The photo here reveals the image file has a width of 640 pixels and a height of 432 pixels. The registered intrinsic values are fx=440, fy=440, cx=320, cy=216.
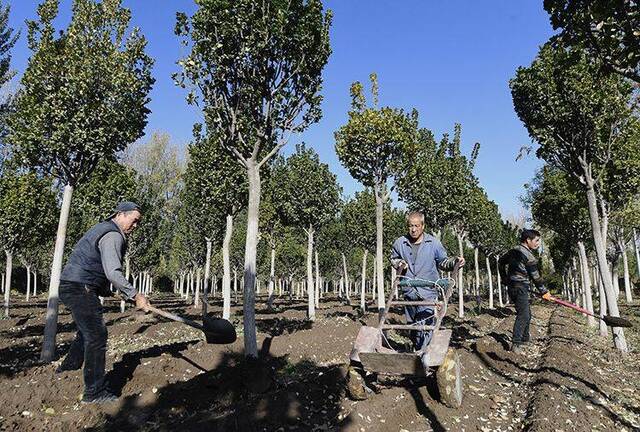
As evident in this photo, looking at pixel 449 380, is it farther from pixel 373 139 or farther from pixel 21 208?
pixel 21 208

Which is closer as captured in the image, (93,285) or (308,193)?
(93,285)

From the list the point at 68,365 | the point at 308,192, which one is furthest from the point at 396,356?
the point at 308,192

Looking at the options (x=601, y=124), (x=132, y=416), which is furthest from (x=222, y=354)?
(x=601, y=124)

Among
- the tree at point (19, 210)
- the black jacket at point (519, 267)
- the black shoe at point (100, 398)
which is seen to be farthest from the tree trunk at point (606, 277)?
the tree at point (19, 210)

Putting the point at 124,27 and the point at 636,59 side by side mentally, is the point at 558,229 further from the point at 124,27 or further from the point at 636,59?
the point at 124,27

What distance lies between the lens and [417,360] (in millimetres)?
5152

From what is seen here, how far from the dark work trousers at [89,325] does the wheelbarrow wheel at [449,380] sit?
4.41 metres

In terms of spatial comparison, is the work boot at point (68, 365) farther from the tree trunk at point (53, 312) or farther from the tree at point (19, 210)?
the tree at point (19, 210)

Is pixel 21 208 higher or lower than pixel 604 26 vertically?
higher

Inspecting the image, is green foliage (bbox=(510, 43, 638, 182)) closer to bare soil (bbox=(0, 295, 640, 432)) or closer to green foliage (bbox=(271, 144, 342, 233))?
bare soil (bbox=(0, 295, 640, 432))

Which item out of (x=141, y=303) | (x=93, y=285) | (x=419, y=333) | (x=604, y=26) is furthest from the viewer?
(x=419, y=333)

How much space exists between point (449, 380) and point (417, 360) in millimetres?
718

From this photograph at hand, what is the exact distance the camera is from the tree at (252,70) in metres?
9.11

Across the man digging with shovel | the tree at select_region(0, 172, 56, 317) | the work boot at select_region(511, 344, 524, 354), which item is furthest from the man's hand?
the tree at select_region(0, 172, 56, 317)
